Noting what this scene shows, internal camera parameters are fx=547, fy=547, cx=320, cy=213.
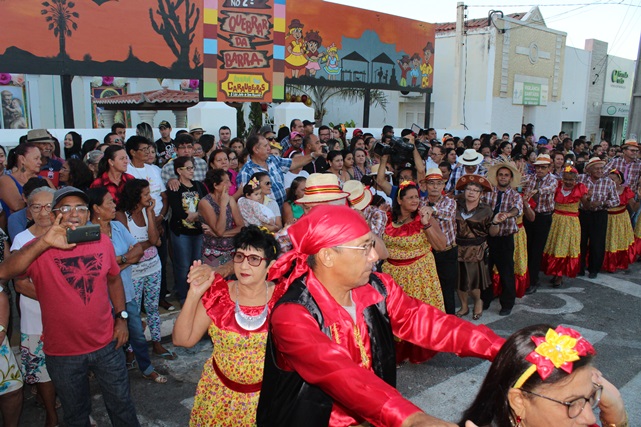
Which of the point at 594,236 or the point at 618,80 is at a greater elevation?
the point at 618,80

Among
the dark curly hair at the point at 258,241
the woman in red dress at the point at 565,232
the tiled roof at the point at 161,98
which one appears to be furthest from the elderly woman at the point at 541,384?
the tiled roof at the point at 161,98

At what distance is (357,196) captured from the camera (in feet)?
17.4

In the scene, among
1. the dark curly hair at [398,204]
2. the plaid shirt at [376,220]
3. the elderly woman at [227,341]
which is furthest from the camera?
the dark curly hair at [398,204]

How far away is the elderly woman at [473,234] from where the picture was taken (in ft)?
20.9

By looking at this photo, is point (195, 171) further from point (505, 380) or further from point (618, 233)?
point (618, 233)

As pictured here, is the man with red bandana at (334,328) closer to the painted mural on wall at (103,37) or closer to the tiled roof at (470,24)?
the painted mural on wall at (103,37)

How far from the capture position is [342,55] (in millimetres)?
15906

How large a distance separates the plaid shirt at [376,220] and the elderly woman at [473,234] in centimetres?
149

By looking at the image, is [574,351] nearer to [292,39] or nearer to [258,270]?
[258,270]

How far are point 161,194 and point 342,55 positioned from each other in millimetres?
10742

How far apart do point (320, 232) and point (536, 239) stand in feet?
20.4

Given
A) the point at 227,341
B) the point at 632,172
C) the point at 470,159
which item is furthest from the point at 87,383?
the point at 632,172

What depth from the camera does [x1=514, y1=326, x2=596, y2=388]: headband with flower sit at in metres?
1.81

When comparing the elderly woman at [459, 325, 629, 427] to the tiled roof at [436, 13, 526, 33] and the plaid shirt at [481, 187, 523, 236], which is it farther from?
the tiled roof at [436, 13, 526, 33]
